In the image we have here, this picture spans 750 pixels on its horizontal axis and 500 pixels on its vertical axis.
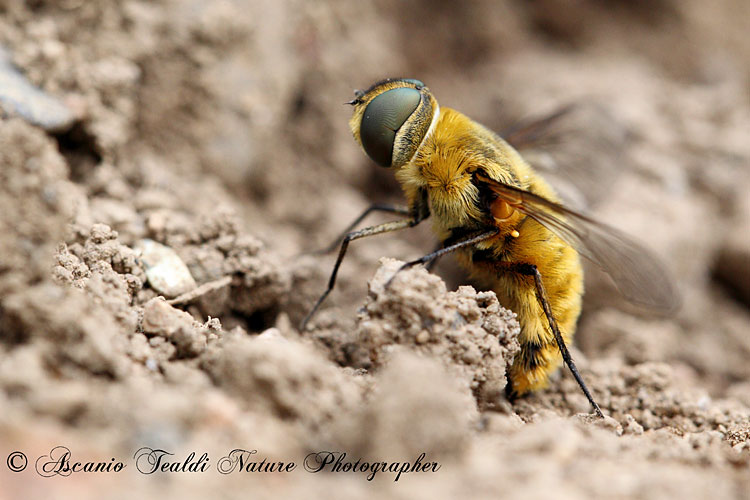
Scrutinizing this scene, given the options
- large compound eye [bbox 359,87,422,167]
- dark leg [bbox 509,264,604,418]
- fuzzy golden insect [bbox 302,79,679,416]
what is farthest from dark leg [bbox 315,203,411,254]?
dark leg [bbox 509,264,604,418]

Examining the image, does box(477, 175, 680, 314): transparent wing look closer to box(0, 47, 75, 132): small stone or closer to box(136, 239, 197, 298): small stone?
box(136, 239, 197, 298): small stone

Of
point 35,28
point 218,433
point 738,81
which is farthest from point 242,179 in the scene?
point 738,81

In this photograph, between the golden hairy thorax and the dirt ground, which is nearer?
the dirt ground

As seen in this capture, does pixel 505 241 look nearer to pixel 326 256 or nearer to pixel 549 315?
pixel 549 315

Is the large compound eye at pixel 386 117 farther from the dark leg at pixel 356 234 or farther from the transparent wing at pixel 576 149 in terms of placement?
the transparent wing at pixel 576 149

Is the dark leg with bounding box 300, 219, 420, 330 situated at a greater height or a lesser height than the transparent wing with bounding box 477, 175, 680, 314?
lesser

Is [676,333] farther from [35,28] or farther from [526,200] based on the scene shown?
[35,28]

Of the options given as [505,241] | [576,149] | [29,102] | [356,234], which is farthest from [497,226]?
[29,102]
